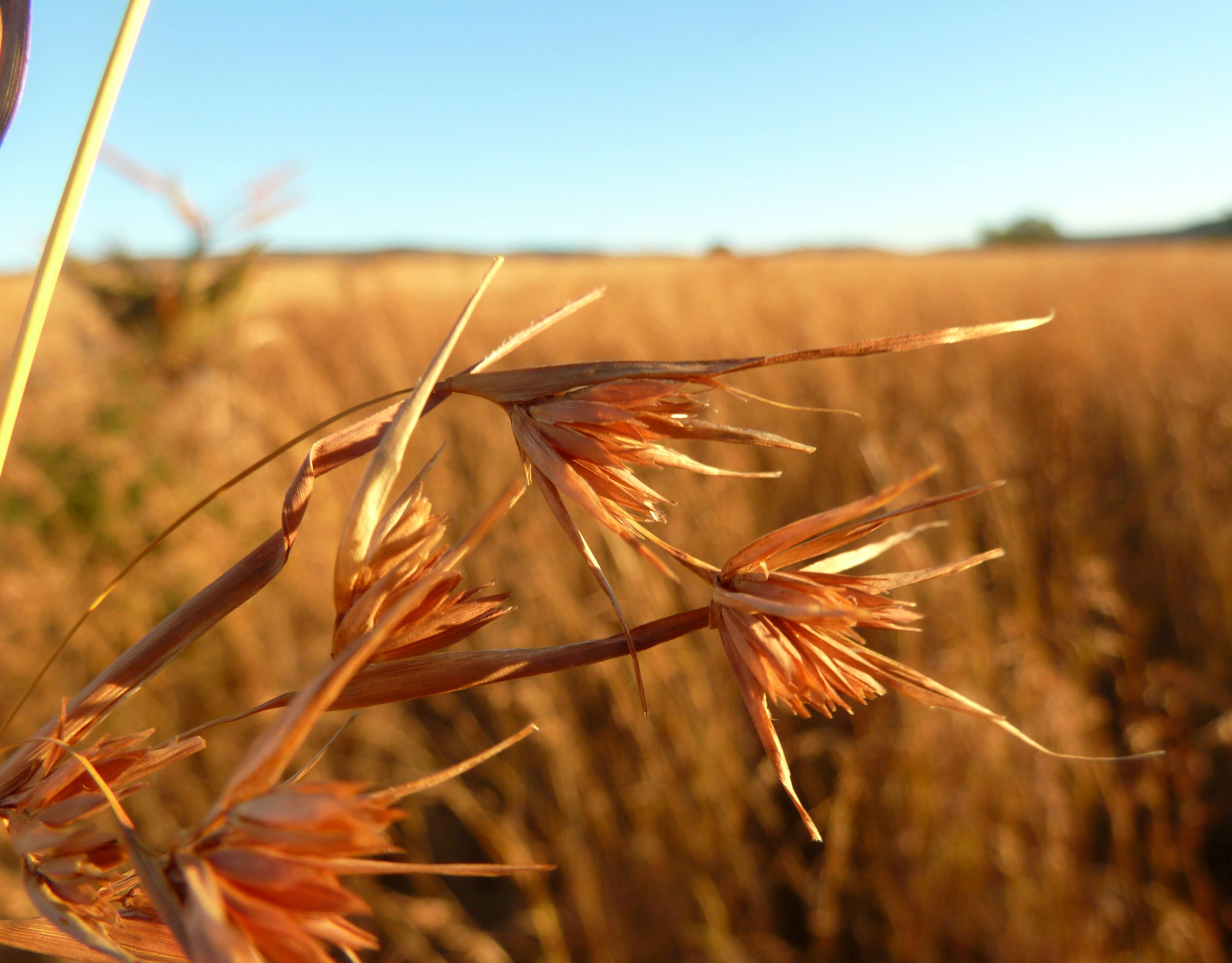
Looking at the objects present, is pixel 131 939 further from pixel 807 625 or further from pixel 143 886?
pixel 807 625

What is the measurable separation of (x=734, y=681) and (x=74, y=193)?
1.19m

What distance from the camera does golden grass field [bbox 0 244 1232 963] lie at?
3.12 ft

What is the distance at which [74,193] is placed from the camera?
174 mm

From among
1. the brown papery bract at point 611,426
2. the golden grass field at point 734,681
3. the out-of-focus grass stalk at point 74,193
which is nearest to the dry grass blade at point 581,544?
the brown papery bract at point 611,426

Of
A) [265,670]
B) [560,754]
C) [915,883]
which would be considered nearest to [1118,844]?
[915,883]

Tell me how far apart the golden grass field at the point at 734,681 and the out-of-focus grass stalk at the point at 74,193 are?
0.73m

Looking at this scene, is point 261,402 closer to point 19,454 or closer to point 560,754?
point 19,454

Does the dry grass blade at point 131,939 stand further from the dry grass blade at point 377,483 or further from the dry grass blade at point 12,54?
the dry grass blade at point 12,54

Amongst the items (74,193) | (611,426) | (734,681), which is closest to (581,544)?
(611,426)

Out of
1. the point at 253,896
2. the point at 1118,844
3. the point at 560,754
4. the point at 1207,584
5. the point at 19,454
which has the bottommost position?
the point at 1118,844

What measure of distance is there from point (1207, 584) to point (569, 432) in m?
1.66

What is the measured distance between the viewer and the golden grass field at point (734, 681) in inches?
37.5

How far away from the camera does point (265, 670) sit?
4.43 feet

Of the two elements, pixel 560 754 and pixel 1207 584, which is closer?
pixel 560 754
